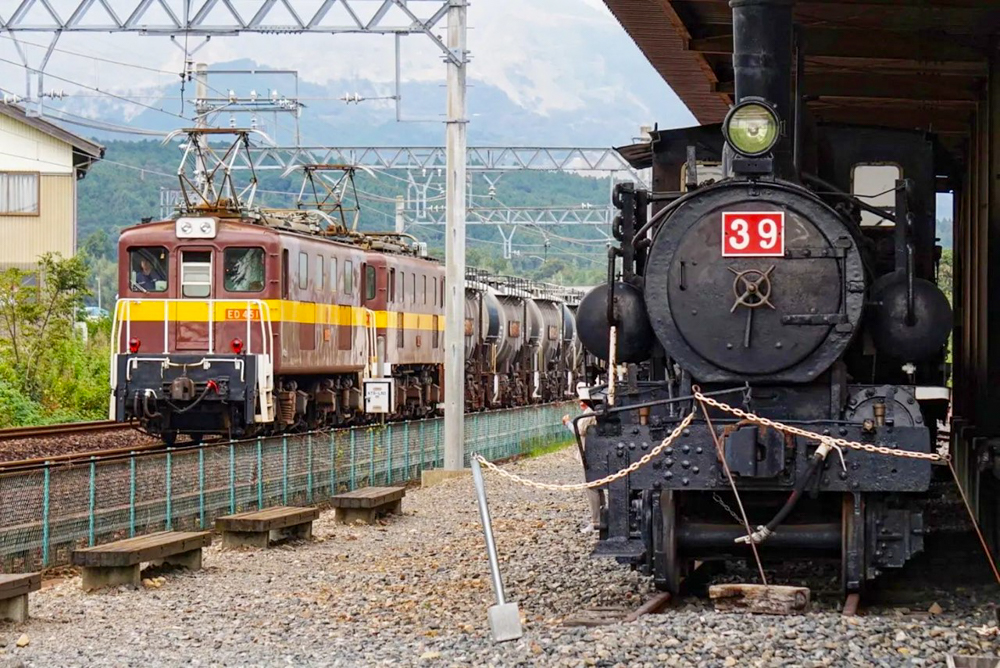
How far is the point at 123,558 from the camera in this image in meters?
11.4

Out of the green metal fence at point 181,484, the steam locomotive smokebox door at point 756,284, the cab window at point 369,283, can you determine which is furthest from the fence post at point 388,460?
the steam locomotive smokebox door at point 756,284

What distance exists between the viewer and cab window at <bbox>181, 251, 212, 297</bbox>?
2169 centimetres

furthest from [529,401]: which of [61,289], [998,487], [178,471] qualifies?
[998,487]

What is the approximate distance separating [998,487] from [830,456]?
9.17 ft

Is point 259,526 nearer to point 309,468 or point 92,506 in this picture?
point 92,506

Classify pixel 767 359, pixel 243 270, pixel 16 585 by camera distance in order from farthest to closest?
pixel 243 270, pixel 767 359, pixel 16 585

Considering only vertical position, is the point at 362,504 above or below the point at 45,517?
below

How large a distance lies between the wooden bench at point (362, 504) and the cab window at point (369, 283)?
979cm

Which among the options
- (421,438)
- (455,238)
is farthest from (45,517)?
(455,238)

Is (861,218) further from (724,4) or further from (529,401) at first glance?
(529,401)

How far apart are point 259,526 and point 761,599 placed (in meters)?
5.80

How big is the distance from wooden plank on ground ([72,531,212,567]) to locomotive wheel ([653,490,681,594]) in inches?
155

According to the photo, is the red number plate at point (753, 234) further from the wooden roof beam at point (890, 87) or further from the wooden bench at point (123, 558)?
the wooden roof beam at point (890, 87)

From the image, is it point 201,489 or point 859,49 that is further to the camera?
point 859,49
